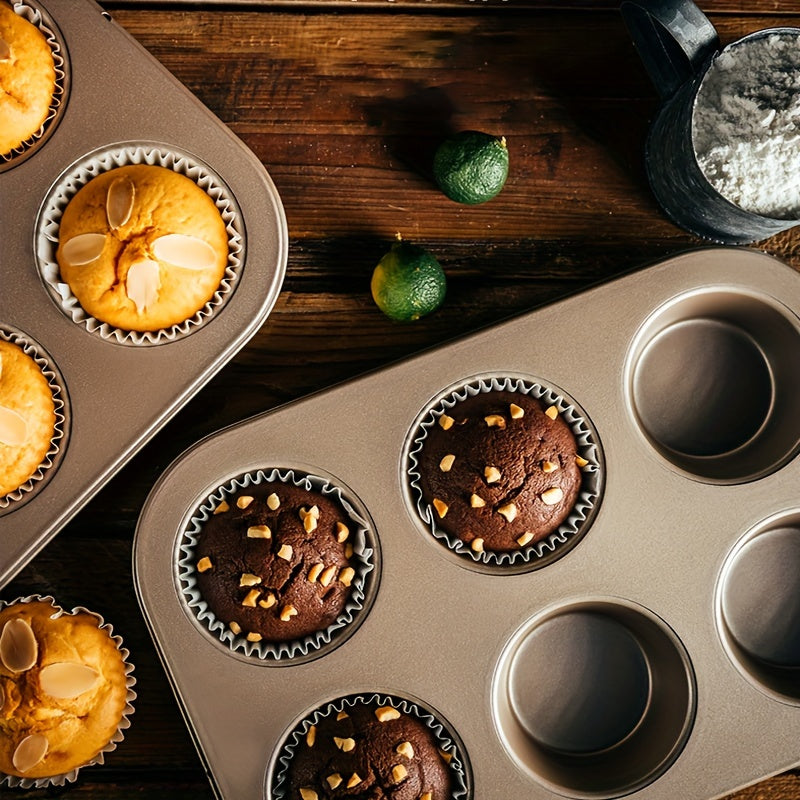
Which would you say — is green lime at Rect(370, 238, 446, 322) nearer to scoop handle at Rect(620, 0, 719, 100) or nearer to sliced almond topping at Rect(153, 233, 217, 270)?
sliced almond topping at Rect(153, 233, 217, 270)

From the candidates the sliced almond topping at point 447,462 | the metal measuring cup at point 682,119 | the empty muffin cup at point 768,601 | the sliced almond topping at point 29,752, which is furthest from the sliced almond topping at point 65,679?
the metal measuring cup at point 682,119

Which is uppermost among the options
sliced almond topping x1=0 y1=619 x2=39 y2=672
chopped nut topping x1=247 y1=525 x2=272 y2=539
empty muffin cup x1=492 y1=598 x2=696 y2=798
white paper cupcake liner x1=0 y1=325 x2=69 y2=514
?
white paper cupcake liner x1=0 y1=325 x2=69 y2=514

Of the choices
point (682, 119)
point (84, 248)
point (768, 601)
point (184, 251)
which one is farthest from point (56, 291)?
point (768, 601)

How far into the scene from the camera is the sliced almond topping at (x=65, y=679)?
1939 mm

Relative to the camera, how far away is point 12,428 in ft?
6.26

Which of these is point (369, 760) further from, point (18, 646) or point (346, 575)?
point (18, 646)

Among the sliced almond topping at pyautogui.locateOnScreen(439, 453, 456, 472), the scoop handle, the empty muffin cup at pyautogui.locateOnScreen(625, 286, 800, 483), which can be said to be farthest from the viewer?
the empty muffin cup at pyautogui.locateOnScreen(625, 286, 800, 483)

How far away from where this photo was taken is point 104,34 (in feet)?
6.60

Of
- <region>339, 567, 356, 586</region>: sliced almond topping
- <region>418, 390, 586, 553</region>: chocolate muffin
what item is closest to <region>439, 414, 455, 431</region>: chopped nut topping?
<region>418, 390, 586, 553</region>: chocolate muffin

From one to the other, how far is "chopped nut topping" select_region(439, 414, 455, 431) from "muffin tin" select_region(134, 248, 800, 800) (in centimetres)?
7

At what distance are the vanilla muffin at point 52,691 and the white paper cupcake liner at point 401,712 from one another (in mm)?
503

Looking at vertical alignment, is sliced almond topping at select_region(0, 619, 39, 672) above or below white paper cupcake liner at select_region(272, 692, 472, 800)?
above

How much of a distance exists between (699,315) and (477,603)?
3.83ft

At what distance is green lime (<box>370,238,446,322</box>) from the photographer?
6.63ft
